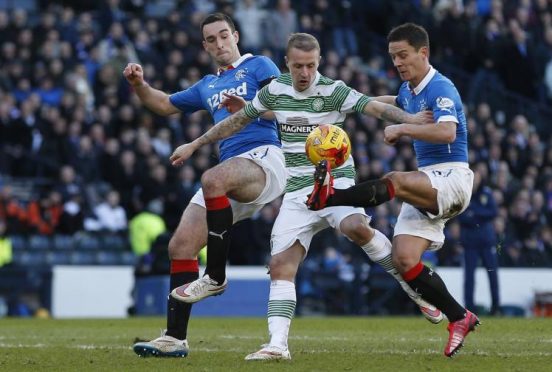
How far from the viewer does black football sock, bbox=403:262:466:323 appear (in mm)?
9656

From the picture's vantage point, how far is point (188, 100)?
10.8m

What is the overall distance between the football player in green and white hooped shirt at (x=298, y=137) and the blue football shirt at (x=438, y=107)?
0.20 meters

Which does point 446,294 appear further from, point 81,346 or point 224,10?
point 224,10

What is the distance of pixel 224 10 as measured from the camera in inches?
955

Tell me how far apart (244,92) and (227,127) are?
2.10 ft

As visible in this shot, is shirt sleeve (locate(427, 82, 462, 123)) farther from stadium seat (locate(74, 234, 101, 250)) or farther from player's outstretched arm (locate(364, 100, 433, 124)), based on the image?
stadium seat (locate(74, 234, 101, 250))

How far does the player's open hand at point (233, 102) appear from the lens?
10.0m

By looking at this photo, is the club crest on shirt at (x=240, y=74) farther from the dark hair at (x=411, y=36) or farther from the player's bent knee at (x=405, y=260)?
the player's bent knee at (x=405, y=260)

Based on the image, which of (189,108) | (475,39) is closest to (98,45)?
(475,39)

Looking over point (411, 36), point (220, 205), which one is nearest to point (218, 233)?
point (220, 205)

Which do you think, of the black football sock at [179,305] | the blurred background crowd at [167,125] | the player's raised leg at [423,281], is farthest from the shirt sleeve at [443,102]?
the blurred background crowd at [167,125]

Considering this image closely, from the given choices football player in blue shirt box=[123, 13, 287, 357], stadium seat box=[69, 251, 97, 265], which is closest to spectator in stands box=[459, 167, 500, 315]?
stadium seat box=[69, 251, 97, 265]

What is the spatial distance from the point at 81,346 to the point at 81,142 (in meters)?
9.21

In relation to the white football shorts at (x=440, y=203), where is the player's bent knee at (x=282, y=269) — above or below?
below
